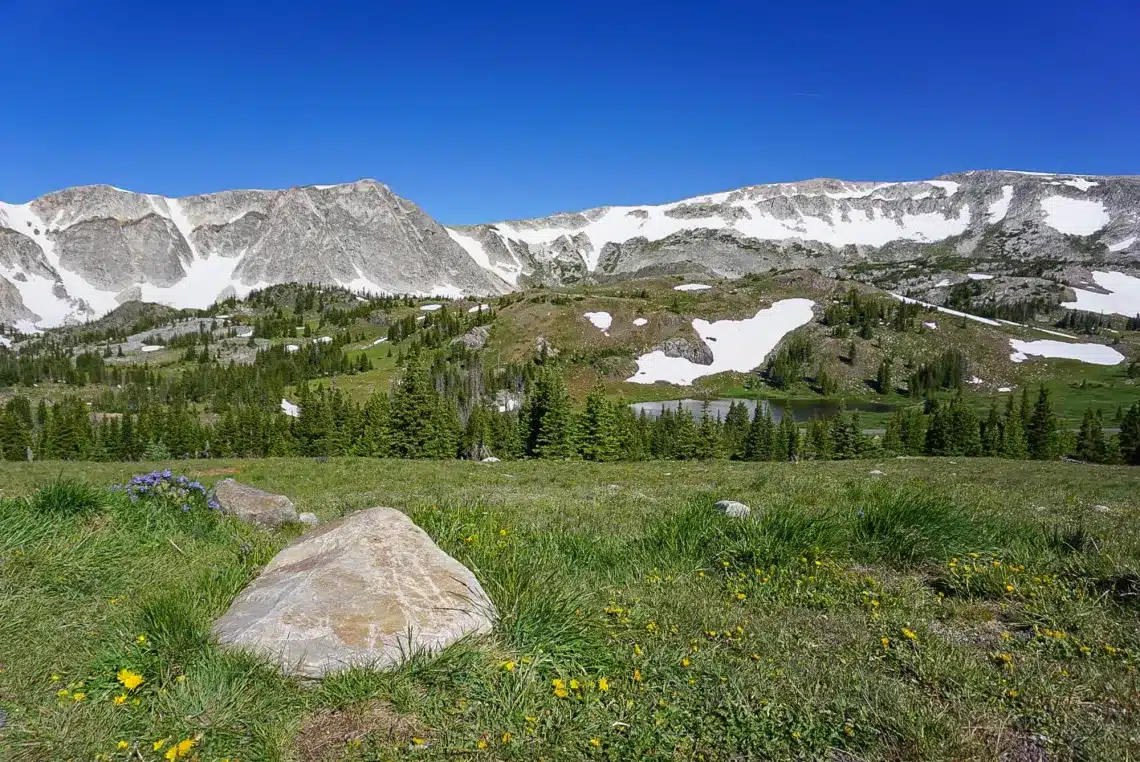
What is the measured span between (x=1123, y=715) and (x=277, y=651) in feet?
19.9

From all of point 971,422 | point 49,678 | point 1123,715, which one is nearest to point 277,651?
point 49,678

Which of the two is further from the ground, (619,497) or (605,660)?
(605,660)

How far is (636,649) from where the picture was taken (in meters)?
4.93

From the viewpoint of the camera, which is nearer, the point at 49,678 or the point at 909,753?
the point at 909,753

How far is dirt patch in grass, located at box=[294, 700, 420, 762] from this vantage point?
3748 millimetres

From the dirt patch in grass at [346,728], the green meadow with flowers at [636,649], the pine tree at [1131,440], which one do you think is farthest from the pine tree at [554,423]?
the pine tree at [1131,440]

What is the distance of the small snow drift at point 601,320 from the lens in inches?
6442

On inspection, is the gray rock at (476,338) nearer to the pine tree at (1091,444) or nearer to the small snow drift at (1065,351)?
the pine tree at (1091,444)

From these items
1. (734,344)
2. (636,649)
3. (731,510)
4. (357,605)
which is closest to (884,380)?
(734,344)

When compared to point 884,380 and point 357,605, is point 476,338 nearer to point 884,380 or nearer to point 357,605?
point 884,380

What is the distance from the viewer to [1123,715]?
3.89 meters

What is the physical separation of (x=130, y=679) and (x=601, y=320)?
16415 cm

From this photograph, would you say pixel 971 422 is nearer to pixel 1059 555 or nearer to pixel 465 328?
pixel 1059 555

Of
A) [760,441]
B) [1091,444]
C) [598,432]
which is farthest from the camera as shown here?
[760,441]
